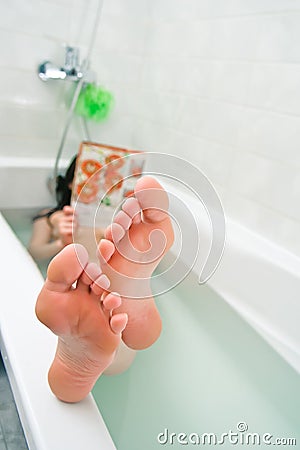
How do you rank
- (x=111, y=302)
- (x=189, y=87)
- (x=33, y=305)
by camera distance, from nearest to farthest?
(x=111, y=302), (x=33, y=305), (x=189, y=87)

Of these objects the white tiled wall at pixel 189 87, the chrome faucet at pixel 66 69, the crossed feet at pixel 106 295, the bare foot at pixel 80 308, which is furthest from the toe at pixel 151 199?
the chrome faucet at pixel 66 69

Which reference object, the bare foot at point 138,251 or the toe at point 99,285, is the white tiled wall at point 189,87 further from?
the toe at point 99,285

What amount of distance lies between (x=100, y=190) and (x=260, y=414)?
0.53 m

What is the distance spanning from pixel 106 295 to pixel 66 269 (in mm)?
54

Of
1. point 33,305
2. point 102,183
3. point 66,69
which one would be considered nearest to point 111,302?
point 33,305

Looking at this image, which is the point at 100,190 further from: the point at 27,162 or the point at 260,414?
the point at 27,162

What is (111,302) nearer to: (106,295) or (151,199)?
(106,295)

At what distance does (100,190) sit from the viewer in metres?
0.78

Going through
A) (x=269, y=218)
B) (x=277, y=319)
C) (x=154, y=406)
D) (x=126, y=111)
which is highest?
(x=126, y=111)

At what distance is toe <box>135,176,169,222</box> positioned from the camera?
0.56 meters

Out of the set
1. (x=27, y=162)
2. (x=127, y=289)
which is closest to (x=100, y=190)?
(x=127, y=289)

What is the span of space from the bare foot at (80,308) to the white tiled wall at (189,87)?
28.4 inches

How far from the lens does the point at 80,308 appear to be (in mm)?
484

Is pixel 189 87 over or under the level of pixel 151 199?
over
